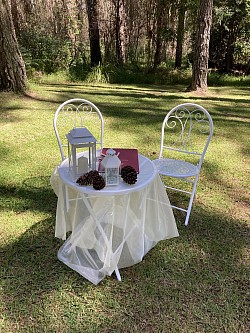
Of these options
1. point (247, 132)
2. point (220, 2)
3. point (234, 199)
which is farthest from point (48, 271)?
point (220, 2)

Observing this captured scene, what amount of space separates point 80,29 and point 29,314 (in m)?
9.60

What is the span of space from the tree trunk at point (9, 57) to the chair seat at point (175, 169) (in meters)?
4.02

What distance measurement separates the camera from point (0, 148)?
391 cm

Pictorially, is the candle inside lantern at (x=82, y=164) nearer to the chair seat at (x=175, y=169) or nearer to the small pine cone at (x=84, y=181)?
the small pine cone at (x=84, y=181)

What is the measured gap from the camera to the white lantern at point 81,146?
172 cm

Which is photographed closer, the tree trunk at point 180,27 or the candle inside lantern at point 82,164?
the candle inside lantern at point 82,164

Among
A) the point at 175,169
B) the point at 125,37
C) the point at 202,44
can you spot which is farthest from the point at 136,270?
the point at 125,37

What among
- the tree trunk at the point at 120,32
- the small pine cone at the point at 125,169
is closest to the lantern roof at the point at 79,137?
the small pine cone at the point at 125,169

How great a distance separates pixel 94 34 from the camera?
29.2 feet

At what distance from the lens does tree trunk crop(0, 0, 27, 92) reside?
518cm

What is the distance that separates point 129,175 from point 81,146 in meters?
0.32

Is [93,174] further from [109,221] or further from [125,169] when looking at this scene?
[109,221]

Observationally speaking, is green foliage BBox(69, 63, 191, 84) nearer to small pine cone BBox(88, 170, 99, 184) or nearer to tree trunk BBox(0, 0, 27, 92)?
tree trunk BBox(0, 0, 27, 92)

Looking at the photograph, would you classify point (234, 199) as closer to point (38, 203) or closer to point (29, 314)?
point (38, 203)
